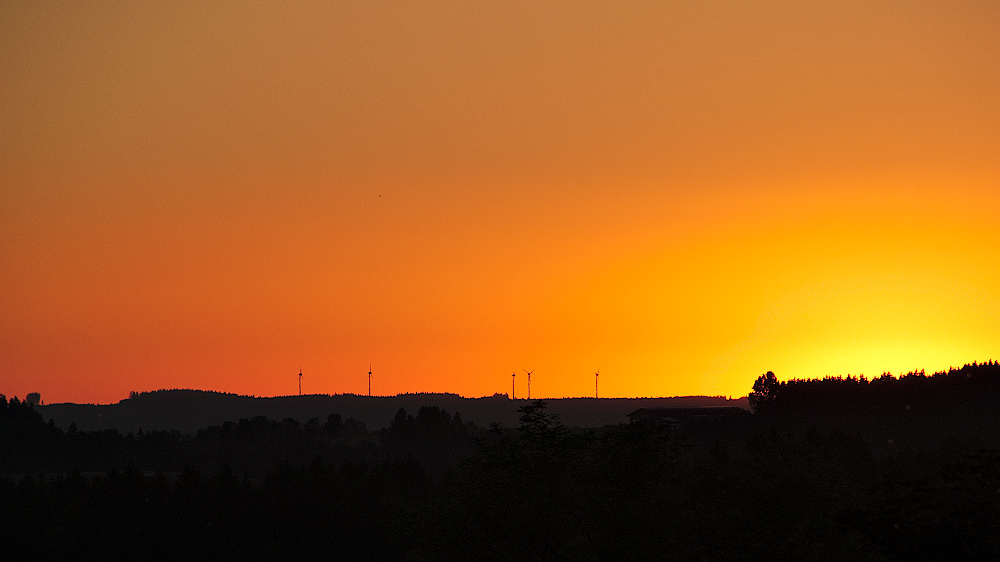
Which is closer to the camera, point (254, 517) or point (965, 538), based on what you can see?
point (965, 538)

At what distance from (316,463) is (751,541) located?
5615 inches

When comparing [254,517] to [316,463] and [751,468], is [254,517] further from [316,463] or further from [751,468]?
[751,468]

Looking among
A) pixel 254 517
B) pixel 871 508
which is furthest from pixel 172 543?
pixel 871 508

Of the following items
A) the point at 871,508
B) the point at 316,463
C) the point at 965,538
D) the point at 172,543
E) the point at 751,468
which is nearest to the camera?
the point at 965,538

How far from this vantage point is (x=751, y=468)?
8750 centimetres

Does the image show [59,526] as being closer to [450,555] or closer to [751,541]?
[450,555]

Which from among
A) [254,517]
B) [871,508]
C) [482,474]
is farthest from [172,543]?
[871,508]

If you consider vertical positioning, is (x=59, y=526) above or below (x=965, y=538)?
below

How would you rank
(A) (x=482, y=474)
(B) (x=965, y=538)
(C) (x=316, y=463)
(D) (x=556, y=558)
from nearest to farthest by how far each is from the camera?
(B) (x=965, y=538) < (D) (x=556, y=558) < (A) (x=482, y=474) < (C) (x=316, y=463)

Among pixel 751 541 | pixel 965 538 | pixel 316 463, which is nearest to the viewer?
pixel 965 538

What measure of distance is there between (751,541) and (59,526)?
434 feet

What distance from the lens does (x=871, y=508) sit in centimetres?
4725

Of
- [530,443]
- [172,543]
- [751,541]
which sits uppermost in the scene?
[530,443]

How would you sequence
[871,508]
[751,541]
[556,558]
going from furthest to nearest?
1. [556,558]
2. [751,541]
3. [871,508]
